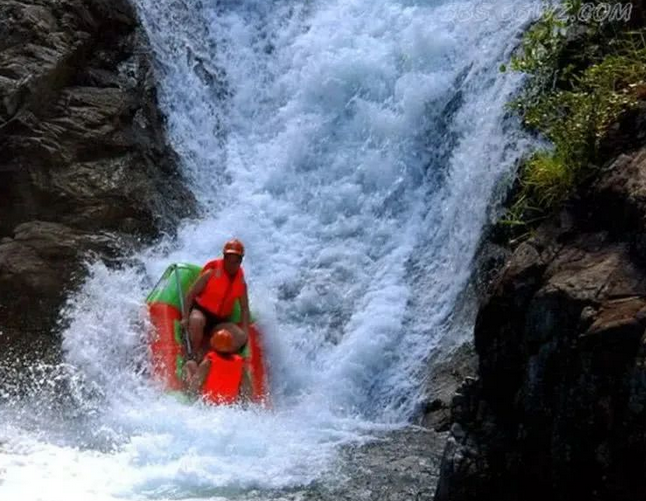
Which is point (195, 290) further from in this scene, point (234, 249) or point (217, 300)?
point (234, 249)

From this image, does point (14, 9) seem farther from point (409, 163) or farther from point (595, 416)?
point (595, 416)

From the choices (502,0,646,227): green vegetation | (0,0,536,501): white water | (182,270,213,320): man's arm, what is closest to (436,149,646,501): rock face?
(502,0,646,227): green vegetation

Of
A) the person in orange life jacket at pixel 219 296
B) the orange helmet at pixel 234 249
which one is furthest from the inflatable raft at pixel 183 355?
the orange helmet at pixel 234 249

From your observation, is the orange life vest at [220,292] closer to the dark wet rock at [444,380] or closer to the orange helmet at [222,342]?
the orange helmet at [222,342]

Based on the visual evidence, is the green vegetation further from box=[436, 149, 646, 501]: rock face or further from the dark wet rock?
the dark wet rock

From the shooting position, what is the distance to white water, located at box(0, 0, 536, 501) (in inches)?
240

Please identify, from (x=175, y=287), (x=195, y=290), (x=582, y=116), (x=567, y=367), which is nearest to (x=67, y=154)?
(x=175, y=287)

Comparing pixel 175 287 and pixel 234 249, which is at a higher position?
pixel 234 249

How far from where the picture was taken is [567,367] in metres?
3.95

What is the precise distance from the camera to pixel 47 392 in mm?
7461

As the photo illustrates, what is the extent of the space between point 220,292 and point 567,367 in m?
4.45

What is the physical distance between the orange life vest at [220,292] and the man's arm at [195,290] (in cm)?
3

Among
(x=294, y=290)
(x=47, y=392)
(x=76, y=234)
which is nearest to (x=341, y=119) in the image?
(x=294, y=290)

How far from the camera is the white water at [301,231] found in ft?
20.0
